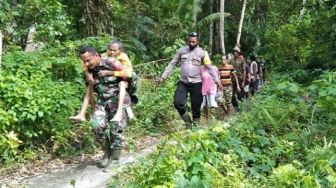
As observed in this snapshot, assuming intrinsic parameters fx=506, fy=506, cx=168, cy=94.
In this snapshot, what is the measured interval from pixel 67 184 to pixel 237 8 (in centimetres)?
2134

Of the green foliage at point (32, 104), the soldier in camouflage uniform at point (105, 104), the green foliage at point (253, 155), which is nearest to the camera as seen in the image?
the green foliage at point (253, 155)

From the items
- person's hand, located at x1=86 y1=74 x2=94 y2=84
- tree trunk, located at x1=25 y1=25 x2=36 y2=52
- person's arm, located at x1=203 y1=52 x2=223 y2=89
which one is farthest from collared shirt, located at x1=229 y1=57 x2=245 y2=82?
person's hand, located at x1=86 y1=74 x2=94 y2=84

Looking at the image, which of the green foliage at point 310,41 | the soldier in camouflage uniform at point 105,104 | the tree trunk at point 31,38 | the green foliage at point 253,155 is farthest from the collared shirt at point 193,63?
the green foliage at point 310,41

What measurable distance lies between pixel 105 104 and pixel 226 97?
5.81 meters

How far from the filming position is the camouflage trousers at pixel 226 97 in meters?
11.6

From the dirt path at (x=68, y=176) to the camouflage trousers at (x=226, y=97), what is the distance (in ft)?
15.9

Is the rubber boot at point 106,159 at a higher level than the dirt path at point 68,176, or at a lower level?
higher

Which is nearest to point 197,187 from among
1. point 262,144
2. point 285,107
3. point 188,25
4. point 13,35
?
point 262,144

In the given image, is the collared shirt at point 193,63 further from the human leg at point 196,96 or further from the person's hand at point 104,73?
the person's hand at point 104,73

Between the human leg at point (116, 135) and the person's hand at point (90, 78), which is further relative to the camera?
the person's hand at point (90, 78)

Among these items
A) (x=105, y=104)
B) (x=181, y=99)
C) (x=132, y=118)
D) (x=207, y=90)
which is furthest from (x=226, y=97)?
(x=105, y=104)

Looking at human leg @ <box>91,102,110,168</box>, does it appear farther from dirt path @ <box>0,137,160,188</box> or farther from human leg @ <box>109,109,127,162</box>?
dirt path @ <box>0,137,160,188</box>

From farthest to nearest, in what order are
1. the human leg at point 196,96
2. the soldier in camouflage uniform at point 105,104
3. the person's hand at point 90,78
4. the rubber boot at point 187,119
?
the rubber boot at point 187,119 → the human leg at point 196,96 → the person's hand at point 90,78 → the soldier in camouflage uniform at point 105,104

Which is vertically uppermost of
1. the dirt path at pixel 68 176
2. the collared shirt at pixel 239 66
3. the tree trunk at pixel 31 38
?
the tree trunk at pixel 31 38
